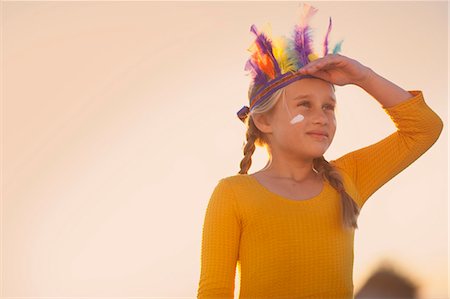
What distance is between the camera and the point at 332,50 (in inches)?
136

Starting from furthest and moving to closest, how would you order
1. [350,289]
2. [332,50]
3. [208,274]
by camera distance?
[332,50] → [350,289] → [208,274]

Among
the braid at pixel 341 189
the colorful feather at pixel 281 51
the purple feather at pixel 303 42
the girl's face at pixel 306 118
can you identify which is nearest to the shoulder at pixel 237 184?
the girl's face at pixel 306 118

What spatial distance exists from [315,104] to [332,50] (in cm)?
41

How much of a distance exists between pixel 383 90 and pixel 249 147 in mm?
823

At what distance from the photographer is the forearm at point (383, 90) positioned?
11.0 feet

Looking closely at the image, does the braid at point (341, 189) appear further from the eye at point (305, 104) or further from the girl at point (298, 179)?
the eye at point (305, 104)

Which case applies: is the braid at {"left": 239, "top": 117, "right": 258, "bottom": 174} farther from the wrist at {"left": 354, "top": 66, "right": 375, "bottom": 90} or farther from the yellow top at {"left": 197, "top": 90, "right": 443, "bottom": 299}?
the wrist at {"left": 354, "top": 66, "right": 375, "bottom": 90}

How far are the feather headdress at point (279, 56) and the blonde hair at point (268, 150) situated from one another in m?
0.04

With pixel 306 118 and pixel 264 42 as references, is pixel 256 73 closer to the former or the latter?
pixel 264 42

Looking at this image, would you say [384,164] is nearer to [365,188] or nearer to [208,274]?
[365,188]

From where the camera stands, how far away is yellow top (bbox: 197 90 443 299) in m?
2.94

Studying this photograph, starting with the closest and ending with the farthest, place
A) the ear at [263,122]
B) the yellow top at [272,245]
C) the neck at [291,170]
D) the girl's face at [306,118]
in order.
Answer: the yellow top at [272,245]
the girl's face at [306,118]
the neck at [291,170]
the ear at [263,122]

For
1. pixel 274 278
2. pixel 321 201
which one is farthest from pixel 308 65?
pixel 274 278

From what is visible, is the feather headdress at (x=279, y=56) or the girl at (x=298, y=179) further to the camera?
the feather headdress at (x=279, y=56)
